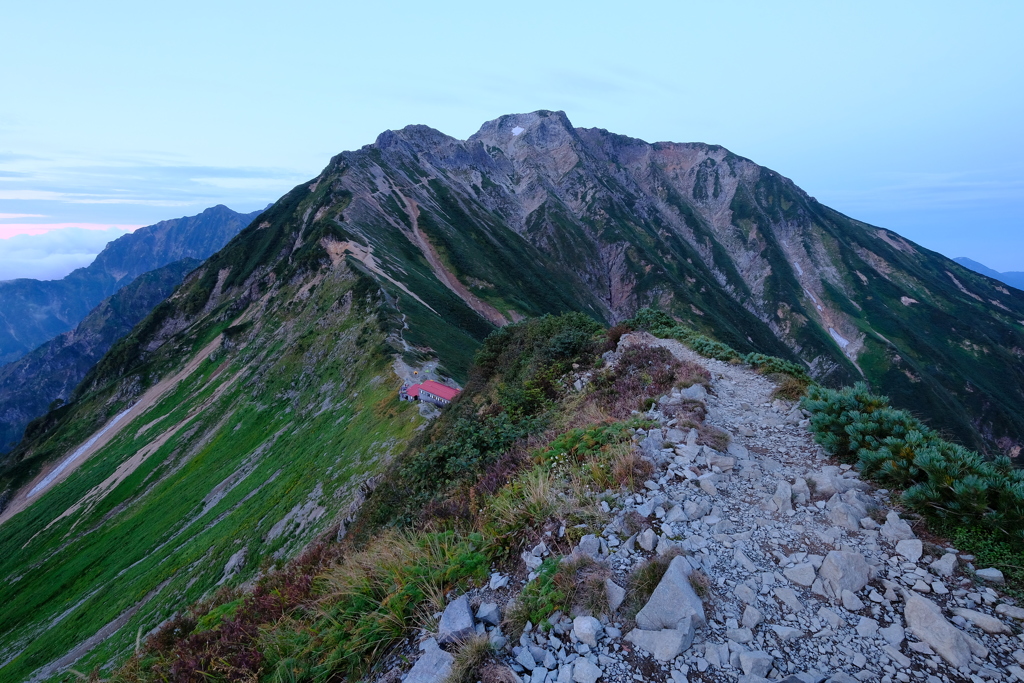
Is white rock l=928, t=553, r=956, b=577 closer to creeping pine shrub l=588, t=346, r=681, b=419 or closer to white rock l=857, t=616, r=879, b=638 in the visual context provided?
white rock l=857, t=616, r=879, b=638

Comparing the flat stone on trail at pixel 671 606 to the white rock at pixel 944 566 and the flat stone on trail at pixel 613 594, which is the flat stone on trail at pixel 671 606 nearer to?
the flat stone on trail at pixel 613 594

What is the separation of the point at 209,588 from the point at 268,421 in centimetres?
2609

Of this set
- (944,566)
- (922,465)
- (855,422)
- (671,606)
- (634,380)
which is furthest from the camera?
(634,380)

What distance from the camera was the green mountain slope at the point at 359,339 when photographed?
105 ft

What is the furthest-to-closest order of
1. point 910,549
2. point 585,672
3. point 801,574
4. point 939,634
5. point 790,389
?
point 790,389 → point 910,549 → point 801,574 → point 939,634 → point 585,672

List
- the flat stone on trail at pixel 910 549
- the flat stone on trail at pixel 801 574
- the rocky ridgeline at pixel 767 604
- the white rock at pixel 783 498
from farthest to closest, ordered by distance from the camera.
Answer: the white rock at pixel 783 498 < the flat stone on trail at pixel 910 549 < the flat stone on trail at pixel 801 574 < the rocky ridgeline at pixel 767 604

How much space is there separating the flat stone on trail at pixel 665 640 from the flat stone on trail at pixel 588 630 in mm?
354

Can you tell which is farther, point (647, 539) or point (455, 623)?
point (647, 539)

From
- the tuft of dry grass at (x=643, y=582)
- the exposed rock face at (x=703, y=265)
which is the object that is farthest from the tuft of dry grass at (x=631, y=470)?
the exposed rock face at (x=703, y=265)

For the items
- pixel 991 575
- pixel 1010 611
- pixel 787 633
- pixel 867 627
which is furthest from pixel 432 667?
pixel 991 575

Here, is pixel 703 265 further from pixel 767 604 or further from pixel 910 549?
pixel 767 604

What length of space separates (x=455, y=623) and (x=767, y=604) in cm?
387

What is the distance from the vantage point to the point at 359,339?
49688 millimetres

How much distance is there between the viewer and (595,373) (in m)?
15.9
